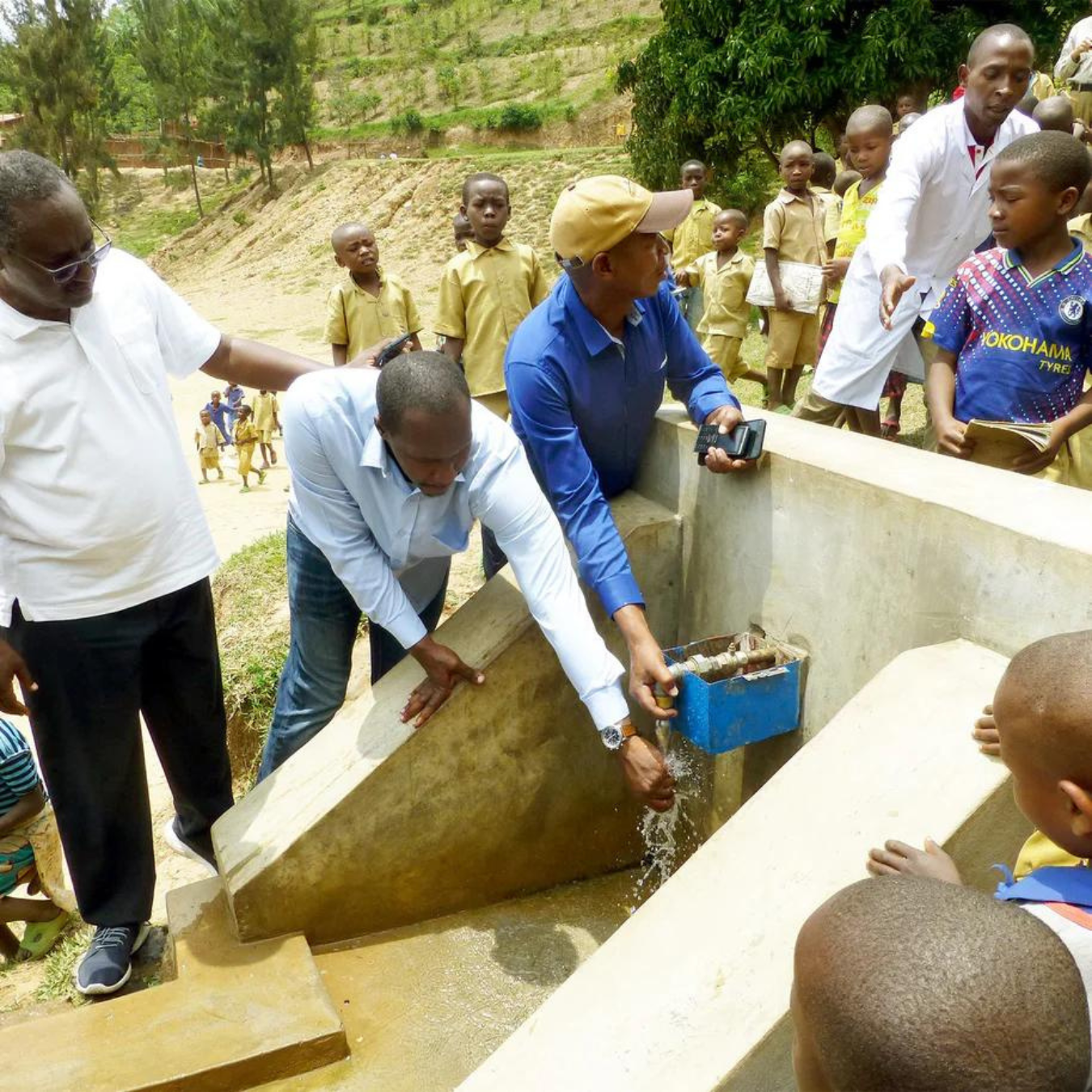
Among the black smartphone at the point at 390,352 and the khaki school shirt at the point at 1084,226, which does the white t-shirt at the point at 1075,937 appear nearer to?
the black smartphone at the point at 390,352

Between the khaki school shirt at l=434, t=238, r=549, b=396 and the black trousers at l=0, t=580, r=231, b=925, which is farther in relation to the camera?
the khaki school shirt at l=434, t=238, r=549, b=396

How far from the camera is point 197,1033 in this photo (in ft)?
7.88

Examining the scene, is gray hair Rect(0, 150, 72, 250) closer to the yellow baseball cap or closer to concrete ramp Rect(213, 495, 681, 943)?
the yellow baseball cap

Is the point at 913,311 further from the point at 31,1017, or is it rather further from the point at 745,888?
the point at 31,1017

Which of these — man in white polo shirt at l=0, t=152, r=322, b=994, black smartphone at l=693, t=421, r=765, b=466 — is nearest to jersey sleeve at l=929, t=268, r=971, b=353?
black smartphone at l=693, t=421, r=765, b=466

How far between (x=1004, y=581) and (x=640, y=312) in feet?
4.24

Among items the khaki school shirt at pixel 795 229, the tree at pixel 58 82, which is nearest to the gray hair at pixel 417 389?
the khaki school shirt at pixel 795 229

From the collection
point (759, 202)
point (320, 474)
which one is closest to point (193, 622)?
point (320, 474)

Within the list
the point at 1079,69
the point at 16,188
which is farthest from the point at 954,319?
the point at 1079,69

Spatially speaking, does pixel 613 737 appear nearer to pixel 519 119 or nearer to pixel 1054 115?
pixel 1054 115

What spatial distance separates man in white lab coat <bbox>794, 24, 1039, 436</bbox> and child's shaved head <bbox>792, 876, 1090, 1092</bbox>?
7.15 ft

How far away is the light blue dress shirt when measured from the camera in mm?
2576

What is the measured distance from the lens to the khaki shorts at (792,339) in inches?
245

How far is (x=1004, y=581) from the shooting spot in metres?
2.16
